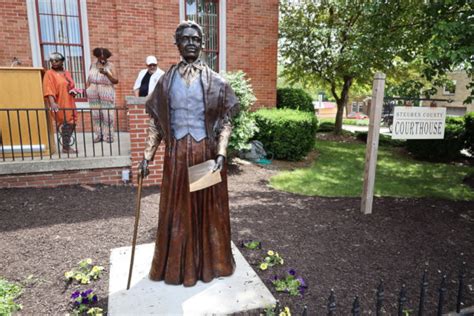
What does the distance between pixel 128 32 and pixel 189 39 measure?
302 inches

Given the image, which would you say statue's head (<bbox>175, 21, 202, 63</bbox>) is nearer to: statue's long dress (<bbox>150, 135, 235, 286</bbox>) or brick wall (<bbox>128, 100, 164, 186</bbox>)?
statue's long dress (<bbox>150, 135, 235, 286</bbox>)

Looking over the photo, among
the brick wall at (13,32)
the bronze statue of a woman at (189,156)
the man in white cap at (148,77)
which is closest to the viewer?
the bronze statue of a woman at (189,156)

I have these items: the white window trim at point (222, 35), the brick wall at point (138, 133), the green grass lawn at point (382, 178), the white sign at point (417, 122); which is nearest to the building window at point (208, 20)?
the white window trim at point (222, 35)

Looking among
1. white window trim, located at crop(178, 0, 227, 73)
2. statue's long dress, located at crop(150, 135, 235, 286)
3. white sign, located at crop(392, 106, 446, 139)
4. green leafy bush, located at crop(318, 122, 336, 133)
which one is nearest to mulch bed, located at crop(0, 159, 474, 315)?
statue's long dress, located at crop(150, 135, 235, 286)

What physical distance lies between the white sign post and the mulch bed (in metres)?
0.27

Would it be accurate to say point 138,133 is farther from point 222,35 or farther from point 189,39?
point 222,35

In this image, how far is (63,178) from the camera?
604cm

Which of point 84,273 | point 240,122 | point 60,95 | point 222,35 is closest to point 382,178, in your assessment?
point 240,122

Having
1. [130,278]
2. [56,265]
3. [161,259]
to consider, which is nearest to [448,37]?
[161,259]

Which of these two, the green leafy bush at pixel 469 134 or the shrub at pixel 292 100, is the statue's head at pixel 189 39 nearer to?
the green leafy bush at pixel 469 134

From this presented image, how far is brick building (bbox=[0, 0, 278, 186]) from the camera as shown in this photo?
8688 millimetres

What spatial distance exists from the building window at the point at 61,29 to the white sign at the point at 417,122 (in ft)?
26.4

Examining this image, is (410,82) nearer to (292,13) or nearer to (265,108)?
(265,108)

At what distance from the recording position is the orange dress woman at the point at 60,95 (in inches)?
238
